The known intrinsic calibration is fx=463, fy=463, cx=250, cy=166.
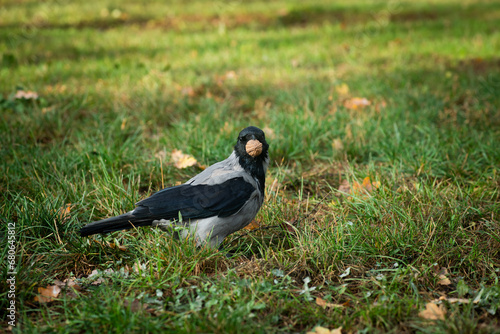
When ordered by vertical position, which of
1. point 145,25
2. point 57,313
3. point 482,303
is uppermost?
point 145,25

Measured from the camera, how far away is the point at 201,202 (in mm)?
2395

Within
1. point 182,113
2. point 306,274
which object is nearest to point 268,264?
point 306,274

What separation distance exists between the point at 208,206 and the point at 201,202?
0.05m

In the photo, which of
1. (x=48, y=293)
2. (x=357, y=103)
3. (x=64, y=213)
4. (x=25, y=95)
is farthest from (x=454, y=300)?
(x=25, y=95)

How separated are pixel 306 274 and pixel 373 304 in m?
0.38

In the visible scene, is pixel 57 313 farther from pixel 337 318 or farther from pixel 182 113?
pixel 182 113

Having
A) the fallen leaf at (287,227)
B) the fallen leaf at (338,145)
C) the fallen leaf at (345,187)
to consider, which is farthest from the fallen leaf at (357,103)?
the fallen leaf at (287,227)

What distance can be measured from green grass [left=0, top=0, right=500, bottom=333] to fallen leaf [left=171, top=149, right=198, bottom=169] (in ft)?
0.19

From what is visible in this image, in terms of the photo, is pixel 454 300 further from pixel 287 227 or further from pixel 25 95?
pixel 25 95

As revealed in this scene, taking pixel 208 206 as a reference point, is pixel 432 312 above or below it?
below

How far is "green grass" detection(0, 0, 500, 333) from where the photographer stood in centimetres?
206

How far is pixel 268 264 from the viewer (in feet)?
7.69

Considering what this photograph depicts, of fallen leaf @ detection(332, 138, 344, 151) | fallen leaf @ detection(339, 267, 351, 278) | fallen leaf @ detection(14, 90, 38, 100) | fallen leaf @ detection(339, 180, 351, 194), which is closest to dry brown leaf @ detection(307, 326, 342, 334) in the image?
fallen leaf @ detection(339, 267, 351, 278)

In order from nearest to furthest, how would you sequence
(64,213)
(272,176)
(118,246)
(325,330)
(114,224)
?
(325,330)
(114,224)
(118,246)
(64,213)
(272,176)
